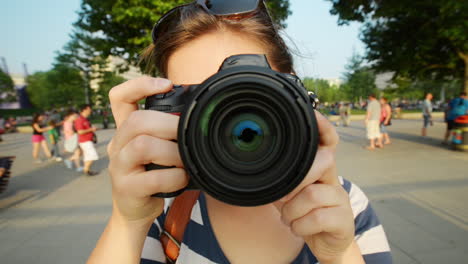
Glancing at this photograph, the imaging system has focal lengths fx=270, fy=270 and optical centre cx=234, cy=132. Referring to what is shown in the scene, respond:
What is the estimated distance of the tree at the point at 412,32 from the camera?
6.97 m

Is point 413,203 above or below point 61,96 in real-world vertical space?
below

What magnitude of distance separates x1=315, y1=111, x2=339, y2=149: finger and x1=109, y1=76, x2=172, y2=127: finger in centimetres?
52

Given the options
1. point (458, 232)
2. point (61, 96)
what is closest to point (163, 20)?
point (458, 232)

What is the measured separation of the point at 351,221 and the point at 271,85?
528 millimetres

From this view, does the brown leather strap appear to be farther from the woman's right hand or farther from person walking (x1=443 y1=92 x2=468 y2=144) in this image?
person walking (x1=443 y1=92 x2=468 y2=144)

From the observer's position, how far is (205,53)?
1085 mm

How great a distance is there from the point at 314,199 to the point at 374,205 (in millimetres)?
3796

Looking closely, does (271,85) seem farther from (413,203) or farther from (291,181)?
(413,203)

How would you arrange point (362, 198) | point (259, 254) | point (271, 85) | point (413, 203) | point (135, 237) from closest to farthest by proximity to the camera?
point (271, 85), point (135, 237), point (259, 254), point (362, 198), point (413, 203)

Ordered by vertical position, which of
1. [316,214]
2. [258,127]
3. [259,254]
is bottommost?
[259,254]

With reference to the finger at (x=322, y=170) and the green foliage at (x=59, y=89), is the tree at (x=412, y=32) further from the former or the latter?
the green foliage at (x=59, y=89)

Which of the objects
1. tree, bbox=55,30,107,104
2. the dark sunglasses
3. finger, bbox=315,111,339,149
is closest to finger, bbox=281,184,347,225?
finger, bbox=315,111,339,149

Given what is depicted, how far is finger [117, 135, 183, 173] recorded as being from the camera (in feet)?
2.89

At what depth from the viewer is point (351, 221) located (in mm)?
892
